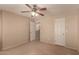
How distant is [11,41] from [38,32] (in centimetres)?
54

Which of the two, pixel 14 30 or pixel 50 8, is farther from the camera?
pixel 14 30

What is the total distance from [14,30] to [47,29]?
64cm

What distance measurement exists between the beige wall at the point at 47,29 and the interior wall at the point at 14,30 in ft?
0.95

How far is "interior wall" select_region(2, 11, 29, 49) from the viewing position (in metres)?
1.84

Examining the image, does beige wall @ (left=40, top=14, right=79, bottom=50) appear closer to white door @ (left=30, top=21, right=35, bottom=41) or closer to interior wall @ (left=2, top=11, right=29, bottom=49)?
white door @ (left=30, top=21, right=35, bottom=41)

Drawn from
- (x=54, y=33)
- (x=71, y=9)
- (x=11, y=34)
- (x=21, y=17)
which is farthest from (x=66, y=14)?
(x=11, y=34)

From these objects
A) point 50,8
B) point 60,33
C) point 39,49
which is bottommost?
point 39,49

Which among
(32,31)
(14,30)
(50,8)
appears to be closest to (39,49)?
(32,31)

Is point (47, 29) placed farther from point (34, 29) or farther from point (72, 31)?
point (72, 31)

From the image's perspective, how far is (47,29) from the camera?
2.12 metres

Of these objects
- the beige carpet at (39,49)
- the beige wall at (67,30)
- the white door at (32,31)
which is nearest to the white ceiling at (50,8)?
the beige wall at (67,30)

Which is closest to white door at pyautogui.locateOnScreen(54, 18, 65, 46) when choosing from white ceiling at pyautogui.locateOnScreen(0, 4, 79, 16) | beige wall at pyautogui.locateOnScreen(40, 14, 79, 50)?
beige wall at pyautogui.locateOnScreen(40, 14, 79, 50)

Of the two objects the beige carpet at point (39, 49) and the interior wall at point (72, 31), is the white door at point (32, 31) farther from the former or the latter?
the interior wall at point (72, 31)
